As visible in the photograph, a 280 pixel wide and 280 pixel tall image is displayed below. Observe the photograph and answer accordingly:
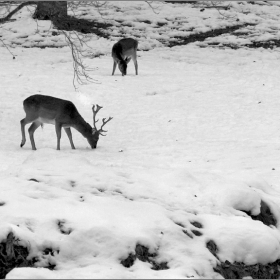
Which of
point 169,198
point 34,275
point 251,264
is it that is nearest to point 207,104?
point 169,198

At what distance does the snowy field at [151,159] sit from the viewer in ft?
Answer: 15.3

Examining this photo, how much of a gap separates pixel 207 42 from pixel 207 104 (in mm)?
7495

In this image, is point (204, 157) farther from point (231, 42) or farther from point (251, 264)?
point (231, 42)

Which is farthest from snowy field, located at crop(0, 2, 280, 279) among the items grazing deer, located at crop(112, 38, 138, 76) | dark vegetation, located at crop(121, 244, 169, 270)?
grazing deer, located at crop(112, 38, 138, 76)

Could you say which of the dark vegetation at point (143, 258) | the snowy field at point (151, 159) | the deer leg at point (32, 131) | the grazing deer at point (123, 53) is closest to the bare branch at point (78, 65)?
the snowy field at point (151, 159)

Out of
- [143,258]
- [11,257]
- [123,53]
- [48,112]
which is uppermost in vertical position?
[11,257]

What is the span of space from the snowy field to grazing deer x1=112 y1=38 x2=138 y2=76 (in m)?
0.50

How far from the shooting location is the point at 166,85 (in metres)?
16.5

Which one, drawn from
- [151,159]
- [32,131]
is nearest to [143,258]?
[151,159]

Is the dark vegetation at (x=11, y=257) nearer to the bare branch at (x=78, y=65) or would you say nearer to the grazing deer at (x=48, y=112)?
the bare branch at (x=78, y=65)

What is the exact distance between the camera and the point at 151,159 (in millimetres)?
10258

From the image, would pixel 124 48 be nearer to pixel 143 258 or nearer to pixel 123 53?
pixel 123 53

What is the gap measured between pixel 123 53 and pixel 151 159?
8.66 meters

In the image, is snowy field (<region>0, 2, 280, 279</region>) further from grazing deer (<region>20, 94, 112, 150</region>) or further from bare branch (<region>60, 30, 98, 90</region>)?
grazing deer (<region>20, 94, 112, 150</region>)
